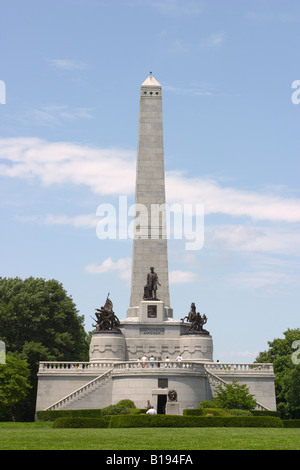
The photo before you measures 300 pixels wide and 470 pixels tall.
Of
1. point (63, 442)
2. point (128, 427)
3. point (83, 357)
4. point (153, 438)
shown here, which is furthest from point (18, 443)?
point (83, 357)

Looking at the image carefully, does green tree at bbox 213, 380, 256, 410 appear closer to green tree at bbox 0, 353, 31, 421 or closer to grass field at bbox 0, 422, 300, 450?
green tree at bbox 0, 353, 31, 421

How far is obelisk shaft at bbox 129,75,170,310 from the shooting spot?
64812mm

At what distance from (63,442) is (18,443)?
63.1 inches

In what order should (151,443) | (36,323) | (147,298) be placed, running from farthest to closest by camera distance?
(36,323) < (147,298) < (151,443)

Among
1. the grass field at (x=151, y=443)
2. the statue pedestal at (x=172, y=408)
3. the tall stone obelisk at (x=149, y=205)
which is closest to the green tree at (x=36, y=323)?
the tall stone obelisk at (x=149, y=205)

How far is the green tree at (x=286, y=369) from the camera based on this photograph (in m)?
61.9

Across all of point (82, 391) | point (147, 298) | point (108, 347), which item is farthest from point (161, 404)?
point (147, 298)

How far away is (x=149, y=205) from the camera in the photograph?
6606 cm

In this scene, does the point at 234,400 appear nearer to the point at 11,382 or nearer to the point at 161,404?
the point at 161,404

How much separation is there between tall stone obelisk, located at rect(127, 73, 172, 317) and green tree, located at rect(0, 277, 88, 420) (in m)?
9.38

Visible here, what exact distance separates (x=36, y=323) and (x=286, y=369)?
27092mm

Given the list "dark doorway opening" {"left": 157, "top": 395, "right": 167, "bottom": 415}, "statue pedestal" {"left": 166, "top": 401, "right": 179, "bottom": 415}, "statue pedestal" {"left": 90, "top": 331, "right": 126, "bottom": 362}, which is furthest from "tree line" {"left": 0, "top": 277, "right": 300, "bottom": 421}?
"statue pedestal" {"left": 166, "top": 401, "right": 179, "bottom": 415}
